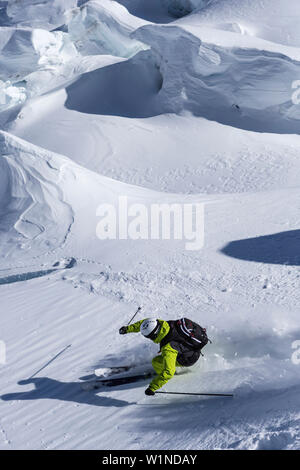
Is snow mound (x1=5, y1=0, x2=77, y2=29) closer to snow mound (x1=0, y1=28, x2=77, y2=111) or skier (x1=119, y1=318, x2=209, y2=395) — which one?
snow mound (x1=0, y1=28, x2=77, y2=111)

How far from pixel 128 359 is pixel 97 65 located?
14053 millimetres

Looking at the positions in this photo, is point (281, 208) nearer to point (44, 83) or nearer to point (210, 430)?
point (210, 430)

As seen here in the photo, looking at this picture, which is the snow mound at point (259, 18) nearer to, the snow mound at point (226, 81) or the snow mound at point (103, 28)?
the snow mound at point (226, 81)

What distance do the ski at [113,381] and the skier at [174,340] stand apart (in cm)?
27

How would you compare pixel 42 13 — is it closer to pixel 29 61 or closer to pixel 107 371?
pixel 29 61

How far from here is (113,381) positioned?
17.0ft

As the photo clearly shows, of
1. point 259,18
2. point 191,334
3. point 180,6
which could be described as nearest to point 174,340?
point 191,334

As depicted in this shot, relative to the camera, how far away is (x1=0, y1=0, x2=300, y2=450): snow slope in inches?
188

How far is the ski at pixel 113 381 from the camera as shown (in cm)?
513

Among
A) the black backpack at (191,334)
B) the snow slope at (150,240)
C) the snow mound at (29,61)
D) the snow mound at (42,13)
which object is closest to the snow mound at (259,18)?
the snow slope at (150,240)

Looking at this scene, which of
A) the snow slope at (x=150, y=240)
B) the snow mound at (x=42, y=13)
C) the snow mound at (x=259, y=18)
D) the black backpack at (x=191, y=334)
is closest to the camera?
the snow slope at (x=150, y=240)

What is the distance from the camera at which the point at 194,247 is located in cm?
799

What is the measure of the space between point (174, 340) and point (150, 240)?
137 inches

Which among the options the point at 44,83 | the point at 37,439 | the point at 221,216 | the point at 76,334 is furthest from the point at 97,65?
the point at 37,439
